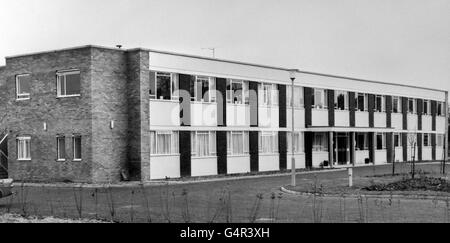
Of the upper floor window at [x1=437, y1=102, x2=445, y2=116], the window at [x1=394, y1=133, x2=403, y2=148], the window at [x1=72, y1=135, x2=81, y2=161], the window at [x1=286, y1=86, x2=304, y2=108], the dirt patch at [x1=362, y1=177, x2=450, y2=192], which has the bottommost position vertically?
the dirt patch at [x1=362, y1=177, x2=450, y2=192]

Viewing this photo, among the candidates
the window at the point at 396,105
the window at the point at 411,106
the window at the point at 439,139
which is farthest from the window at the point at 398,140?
the window at the point at 439,139

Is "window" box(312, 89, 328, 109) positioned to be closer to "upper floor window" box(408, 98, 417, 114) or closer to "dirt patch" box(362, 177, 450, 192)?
"upper floor window" box(408, 98, 417, 114)

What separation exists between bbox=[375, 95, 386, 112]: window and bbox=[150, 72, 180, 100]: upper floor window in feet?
72.7

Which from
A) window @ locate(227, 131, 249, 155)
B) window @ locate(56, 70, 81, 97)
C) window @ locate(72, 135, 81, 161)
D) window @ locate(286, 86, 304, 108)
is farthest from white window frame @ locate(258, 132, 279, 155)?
window @ locate(56, 70, 81, 97)

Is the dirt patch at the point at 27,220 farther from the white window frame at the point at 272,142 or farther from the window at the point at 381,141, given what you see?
the window at the point at 381,141

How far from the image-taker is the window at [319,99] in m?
44.4

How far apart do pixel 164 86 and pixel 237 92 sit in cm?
622

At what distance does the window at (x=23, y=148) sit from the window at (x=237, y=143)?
10.9 metres

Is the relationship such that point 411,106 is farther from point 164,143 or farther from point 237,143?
point 164,143

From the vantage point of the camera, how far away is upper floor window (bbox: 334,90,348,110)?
46.5 metres
